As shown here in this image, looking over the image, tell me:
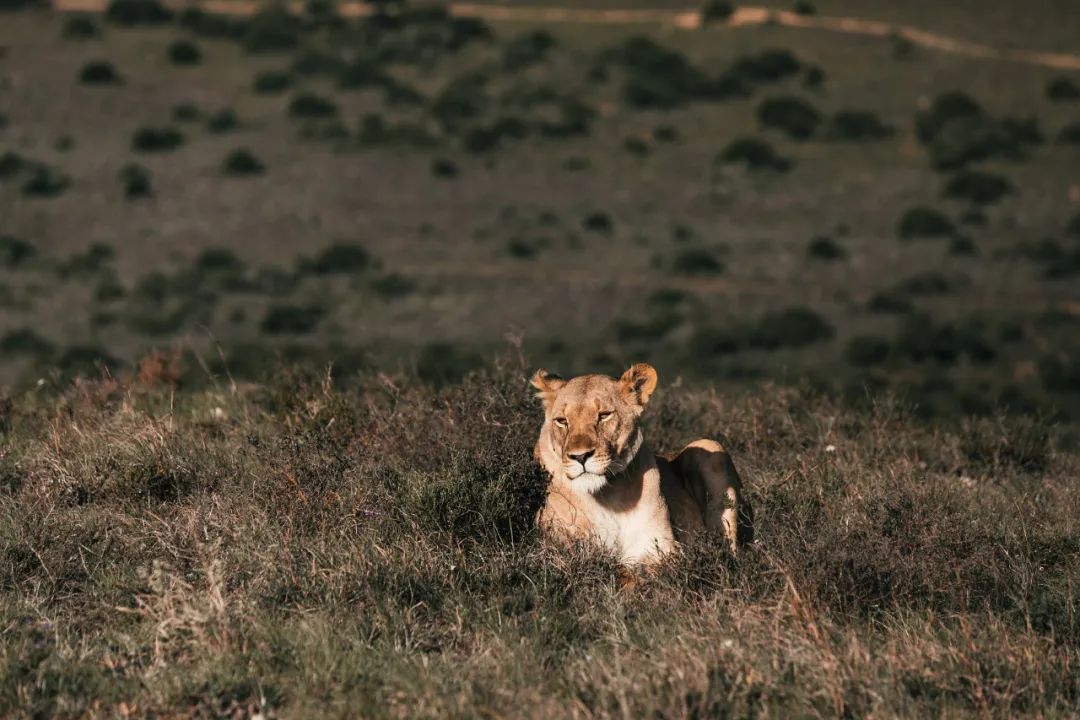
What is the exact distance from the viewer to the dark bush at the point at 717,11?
294ft

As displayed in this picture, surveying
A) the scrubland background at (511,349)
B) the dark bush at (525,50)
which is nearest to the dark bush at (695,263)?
the scrubland background at (511,349)

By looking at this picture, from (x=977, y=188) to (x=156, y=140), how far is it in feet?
120

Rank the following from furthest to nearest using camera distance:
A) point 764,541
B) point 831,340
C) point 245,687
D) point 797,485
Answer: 1. point 831,340
2. point 797,485
3. point 764,541
4. point 245,687

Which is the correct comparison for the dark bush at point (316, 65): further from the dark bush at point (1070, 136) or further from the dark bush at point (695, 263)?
the dark bush at point (1070, 136)

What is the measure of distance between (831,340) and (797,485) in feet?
150

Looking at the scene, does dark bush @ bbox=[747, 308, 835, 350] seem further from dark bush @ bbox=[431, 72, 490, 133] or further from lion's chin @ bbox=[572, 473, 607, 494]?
lion's chin @ bbox=[572, 473, 607, 494]

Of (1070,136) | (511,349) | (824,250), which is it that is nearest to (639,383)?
(511,349)

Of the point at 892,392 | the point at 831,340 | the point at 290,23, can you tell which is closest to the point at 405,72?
the point at 290,23

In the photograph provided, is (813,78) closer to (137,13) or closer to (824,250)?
(824,250)

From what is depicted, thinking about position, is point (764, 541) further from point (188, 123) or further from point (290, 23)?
point (290, 23)

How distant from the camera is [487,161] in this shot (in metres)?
73.5

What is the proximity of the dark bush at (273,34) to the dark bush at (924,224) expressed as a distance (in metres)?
37.6

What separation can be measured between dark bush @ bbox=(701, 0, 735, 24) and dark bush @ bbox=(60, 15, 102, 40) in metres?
32.4

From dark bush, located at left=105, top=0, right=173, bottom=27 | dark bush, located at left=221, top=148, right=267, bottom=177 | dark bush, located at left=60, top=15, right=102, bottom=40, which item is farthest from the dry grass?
dark bush, located at left=105, top=0, right=173, bottom=27
